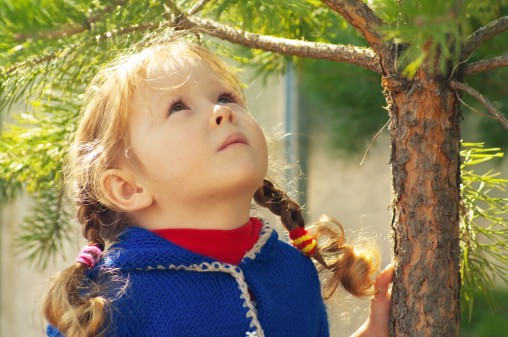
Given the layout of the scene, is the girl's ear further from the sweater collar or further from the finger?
the finger

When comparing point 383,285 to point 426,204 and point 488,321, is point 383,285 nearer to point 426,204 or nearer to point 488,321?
point 426,204

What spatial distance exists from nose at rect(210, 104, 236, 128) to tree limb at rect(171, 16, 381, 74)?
2.7 inches

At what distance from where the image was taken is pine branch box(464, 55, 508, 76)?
65cm

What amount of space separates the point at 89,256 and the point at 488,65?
0.40 m

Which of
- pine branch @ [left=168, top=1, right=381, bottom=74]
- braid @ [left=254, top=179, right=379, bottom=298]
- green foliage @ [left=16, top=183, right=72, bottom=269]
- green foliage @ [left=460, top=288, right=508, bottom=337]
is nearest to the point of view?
pine branch @ [left=168, top=1, right=381, bottom=74]

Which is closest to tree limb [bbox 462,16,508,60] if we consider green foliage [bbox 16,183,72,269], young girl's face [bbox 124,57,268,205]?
young girl's face [bbox 124,57,268,205]

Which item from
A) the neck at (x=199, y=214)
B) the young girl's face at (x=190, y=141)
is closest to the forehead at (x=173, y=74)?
the young girl's face at (x=190, y=141)

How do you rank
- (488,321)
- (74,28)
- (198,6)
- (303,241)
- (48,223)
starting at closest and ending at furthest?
(74,28) → (198,6) → (303,241) → (48,223) → (488,321)

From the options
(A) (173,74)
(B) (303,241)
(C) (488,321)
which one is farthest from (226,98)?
(C) (488,321)

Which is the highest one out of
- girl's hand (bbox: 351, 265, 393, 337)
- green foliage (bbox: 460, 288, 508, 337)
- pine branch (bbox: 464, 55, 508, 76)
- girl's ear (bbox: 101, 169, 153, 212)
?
pine branch (bbox: 464, 55, 508, 76)

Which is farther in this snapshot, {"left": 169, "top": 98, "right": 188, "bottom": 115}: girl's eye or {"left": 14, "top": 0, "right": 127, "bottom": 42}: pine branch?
{"left": 169, "top": 98, "right": 188, "bottom": 115}: girl's eye

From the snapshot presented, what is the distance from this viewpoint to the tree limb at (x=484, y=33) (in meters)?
0.67

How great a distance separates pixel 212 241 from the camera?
77cm

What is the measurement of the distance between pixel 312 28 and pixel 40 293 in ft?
1.37
